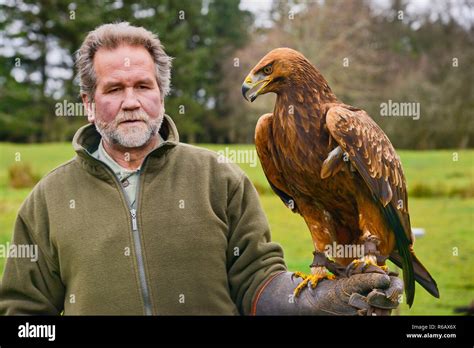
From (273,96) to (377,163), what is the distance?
2.66 ft

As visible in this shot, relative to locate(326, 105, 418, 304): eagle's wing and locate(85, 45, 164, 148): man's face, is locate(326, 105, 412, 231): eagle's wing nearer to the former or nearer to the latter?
locate(326, 105, 418, 304): eagle's wing

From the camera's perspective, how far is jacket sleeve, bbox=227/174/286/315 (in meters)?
3.01

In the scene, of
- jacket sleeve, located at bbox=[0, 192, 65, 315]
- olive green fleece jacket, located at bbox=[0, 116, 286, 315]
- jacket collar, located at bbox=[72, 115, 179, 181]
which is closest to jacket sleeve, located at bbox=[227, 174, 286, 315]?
olive green fleece jacket, located at bbox=[0, 116, 286, 315]

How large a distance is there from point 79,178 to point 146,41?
66 centimetres

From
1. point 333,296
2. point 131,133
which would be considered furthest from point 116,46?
point 333,296

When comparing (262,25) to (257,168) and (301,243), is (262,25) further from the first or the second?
(301,243)

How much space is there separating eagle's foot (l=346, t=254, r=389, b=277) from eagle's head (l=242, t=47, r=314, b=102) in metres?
0.72

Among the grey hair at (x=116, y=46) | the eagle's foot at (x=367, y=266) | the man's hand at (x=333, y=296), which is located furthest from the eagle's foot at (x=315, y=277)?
the grey hair at (x=116, y=46)

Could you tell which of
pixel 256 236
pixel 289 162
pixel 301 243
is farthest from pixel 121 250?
pixel 301 243

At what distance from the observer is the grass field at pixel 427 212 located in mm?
3527

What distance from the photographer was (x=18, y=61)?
12.3 ft

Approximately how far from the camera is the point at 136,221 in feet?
9.70
